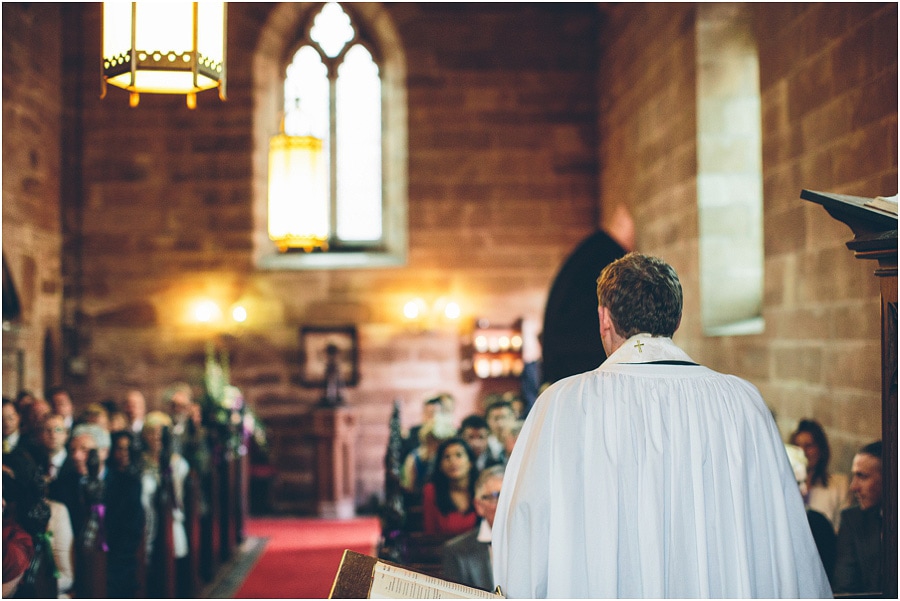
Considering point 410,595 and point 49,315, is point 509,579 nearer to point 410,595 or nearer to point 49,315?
point 410,595

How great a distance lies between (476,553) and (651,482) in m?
1.66

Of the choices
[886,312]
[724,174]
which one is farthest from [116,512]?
[724,174]

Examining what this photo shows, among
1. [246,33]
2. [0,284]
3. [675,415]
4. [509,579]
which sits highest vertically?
[246,33]

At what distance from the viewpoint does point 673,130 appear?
6.94m

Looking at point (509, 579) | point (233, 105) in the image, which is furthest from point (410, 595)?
point (233, 105)

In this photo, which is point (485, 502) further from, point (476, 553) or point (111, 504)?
point (111, 504)

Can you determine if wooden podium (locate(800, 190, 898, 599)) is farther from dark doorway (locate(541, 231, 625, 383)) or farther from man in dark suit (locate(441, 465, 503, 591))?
dark doorway (locate(541, 231, 625, 383))

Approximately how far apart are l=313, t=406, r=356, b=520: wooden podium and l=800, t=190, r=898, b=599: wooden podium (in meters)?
6.91

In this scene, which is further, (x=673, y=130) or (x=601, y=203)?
(x=601, y=203)

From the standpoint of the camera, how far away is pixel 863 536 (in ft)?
11.2

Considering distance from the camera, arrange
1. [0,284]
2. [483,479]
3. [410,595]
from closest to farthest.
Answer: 1. [410,595]
2. [483,479]
3. [0,284]

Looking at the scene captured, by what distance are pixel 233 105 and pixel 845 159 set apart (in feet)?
21.3

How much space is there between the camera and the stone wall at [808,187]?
420cm

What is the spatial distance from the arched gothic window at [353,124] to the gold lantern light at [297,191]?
9.94 feet
